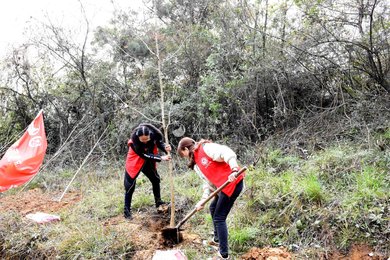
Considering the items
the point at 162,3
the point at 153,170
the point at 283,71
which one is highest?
the point at 162,3

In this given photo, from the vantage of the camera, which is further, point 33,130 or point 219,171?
point 33,130

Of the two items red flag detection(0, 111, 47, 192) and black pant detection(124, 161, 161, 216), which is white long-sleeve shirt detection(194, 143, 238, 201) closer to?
black pant detection(124, 161, 161, 216)

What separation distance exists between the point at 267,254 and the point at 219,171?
1003mm

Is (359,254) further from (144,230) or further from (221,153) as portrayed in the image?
(144,230)

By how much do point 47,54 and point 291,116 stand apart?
708 cm

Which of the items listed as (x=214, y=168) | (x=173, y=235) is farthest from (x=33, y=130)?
(x=214, y=168)

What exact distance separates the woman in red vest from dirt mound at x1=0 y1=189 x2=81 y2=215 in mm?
3426

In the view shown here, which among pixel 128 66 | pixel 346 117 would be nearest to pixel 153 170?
pixel 346 117

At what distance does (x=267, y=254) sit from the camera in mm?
3541

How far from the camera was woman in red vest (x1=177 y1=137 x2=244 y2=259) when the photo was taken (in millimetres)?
3318

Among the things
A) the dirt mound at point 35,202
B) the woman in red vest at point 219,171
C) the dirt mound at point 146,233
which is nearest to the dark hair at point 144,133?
the dirt mound at point 146,233

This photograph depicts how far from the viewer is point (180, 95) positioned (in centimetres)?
884

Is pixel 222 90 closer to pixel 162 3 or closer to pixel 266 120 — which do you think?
pixel 266 120

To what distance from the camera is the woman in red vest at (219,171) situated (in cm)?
332
